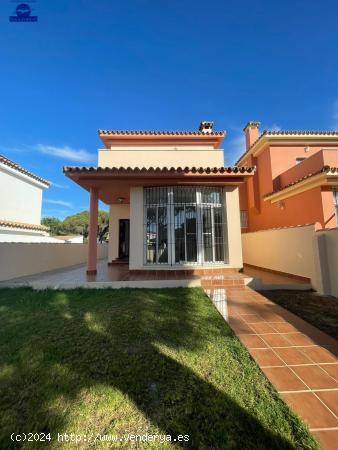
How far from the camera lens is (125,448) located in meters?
1.67

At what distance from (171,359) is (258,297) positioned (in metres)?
3.94

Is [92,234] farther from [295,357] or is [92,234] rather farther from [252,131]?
[252,131]

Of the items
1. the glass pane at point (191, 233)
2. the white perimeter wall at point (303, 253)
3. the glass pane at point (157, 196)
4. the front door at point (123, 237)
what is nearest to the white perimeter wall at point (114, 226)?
the front door at point (123, 237)

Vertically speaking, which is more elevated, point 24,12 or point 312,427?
point 24,12

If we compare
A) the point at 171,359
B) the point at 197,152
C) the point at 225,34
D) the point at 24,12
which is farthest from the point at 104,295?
the point at 225,34

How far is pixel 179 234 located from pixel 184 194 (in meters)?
1.69

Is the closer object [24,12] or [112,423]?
[112,423]

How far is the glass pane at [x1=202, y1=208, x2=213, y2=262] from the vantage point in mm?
8258

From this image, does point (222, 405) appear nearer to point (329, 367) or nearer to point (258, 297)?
point (329, 367)

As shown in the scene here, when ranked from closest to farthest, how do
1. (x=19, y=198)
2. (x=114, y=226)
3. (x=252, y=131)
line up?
(x=114, y=226), (x=252, y=131), (x=19, y=198)

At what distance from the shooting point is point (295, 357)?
2990 mm

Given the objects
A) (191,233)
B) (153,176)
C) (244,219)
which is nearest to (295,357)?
(191,233)

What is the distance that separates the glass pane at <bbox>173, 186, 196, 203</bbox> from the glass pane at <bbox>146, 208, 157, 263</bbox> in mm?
1111

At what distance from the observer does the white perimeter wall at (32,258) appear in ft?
26.6
